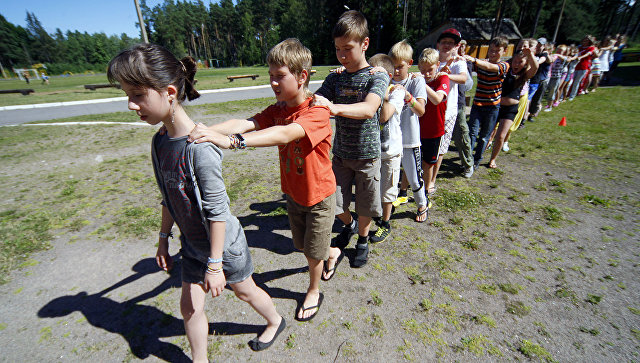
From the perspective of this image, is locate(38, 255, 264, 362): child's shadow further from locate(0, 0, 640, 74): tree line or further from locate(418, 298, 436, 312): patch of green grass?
locate(0, 0, 640, 74): tree line

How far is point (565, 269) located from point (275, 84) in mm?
3637

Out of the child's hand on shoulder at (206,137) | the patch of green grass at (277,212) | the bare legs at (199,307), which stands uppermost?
the child's hand on shoulder at (206,137)

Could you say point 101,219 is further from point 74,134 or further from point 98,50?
point 98,50

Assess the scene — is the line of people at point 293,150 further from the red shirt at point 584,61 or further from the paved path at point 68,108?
the paved path at point 68,108

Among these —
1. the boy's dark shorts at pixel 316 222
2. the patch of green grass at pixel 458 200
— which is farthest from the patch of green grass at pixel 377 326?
the patch of green grass at pixel 458 200

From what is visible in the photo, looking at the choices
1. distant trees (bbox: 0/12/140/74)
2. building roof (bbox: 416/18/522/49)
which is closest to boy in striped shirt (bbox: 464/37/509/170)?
building roof (bbox: 416/18/522/49)

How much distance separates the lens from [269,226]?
13.4 ft

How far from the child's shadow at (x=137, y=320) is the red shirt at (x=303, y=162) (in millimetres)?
1321

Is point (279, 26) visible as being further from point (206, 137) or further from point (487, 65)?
point (206, 137)

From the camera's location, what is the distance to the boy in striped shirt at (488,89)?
476cm

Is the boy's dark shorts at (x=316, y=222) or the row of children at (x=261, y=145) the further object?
the boy's dark shorts at (x=316, y=222)

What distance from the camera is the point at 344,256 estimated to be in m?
3.48

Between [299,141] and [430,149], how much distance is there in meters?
2.74

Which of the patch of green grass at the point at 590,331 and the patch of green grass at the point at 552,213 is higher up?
the patch of green grass at the point at 552,213
